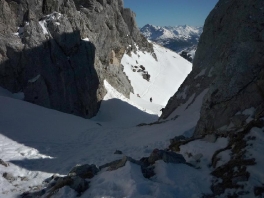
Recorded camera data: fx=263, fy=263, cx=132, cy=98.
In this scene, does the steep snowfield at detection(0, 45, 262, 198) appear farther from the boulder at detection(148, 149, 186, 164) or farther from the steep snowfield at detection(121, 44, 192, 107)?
the steep snowfield at detection(121, 44, 192, 107)

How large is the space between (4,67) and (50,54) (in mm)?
5399

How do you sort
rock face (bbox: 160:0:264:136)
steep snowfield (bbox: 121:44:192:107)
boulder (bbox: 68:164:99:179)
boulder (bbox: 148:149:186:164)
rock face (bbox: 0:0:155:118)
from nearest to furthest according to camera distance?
boulder (bbox: 148:149:186:164)
boulder (bbox: 68:164:99:179)
rock face (bbox: 160:0:264:136)
rock face (bbox: 0:0:155:118)
steep snowfield (bbox: 121:44:192:107)

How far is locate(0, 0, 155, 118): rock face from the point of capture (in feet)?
101

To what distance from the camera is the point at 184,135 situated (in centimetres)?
1639

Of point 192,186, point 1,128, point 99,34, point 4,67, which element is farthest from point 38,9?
point 192,186

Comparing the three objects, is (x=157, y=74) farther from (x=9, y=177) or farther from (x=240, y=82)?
(x=9, y=177)

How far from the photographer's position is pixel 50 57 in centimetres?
3206

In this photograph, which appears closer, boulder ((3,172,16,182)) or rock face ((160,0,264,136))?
rock face ((160,0,264,136))

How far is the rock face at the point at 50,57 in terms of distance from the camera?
101 feet

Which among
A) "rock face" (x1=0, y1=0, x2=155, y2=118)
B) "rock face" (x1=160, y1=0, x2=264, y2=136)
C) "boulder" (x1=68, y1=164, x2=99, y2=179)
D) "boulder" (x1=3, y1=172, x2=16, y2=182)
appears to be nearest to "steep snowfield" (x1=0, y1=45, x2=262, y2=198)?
"boulder" (x1=3, y1=172, x2=16, y2=182)

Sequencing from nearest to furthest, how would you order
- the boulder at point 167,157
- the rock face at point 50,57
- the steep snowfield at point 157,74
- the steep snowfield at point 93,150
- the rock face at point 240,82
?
the steep snowfield at point 93,150 < the boulder at point 167,157 < the rock face at point 240,82 < the rock face at point 50,57 < the steep snowfield at point 157,74

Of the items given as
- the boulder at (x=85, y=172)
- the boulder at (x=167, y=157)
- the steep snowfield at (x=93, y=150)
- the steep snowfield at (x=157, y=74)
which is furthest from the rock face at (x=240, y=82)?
the steep snowfield at (x=157, y=74)

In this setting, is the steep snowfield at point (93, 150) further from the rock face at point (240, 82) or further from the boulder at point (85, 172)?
the rock face at point (240, 82)

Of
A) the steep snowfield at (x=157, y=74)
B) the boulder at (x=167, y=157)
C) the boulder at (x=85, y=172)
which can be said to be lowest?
the boulder at (x=85, y=172)
